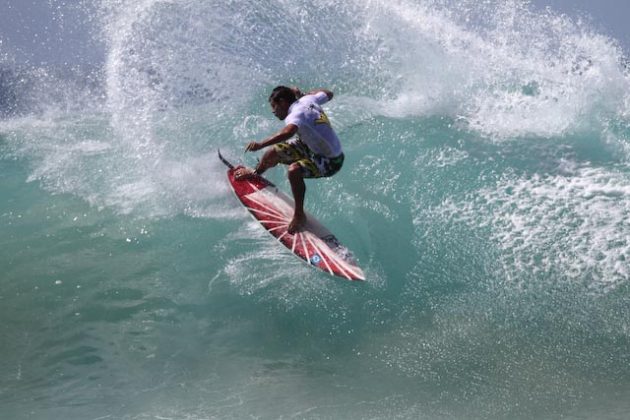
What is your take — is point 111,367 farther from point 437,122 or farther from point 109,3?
point 109,3

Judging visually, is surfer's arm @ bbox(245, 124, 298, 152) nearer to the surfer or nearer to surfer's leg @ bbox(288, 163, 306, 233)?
the surfer

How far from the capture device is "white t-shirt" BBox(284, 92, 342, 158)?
550 cm

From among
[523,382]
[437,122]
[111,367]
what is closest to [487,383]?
[523,382]

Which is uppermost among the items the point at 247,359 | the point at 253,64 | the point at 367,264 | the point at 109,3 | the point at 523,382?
the point at 109,3

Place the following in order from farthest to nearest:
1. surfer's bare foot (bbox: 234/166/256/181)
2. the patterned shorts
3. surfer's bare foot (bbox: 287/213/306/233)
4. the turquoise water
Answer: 1. surfer's bare foot (bbox: 234/166/256/181)
2. surfer's bare foot (bbox: 287/213/306/233)
3. the patterned shorts
4. the turquoise water

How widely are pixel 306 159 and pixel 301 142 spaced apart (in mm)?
204

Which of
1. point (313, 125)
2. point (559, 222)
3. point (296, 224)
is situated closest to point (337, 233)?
point (296, 224)

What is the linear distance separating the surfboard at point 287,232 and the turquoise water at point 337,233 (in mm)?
308

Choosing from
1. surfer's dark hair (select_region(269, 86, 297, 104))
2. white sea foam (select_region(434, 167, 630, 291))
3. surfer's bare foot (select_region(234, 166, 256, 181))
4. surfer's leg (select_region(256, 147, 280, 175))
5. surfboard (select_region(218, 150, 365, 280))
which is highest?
surfer's dark hair (select_region(269, 86, 297, 104))

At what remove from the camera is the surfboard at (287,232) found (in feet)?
18.6

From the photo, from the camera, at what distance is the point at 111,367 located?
5.20 m

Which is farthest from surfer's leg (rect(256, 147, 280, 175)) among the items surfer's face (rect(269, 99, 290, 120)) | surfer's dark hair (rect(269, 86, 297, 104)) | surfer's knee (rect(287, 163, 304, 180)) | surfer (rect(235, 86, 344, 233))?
surfer's dark hair (rect(269, 86, 297, 104))

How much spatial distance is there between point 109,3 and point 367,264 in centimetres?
608

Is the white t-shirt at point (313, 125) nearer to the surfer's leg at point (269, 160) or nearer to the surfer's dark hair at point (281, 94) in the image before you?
the surfer's dark hair at point (281, 94)
